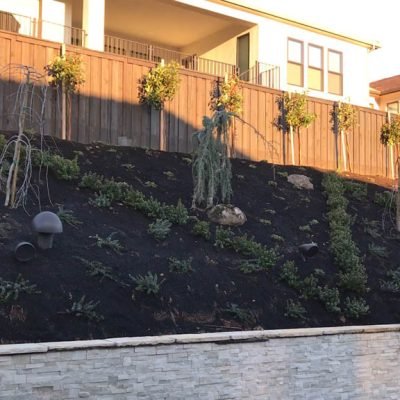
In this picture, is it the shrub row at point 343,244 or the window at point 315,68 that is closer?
the shrub row at point 343,244

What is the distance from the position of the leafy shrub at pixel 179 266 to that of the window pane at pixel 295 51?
532 inches

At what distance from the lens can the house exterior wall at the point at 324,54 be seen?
64.1ft

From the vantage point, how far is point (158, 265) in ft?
26.5

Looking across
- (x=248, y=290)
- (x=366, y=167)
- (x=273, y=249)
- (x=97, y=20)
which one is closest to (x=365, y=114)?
(x=366, y=167)

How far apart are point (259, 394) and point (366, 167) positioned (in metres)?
12.2

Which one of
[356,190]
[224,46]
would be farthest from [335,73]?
[356,190]

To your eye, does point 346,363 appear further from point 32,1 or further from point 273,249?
point 32,1

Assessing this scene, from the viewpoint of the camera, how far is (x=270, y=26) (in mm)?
19672

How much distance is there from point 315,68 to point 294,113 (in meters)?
5.79

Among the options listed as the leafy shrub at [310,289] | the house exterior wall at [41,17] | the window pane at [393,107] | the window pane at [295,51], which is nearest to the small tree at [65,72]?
the house exterior wall at [41,17]

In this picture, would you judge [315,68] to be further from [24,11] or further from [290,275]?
[290,275]

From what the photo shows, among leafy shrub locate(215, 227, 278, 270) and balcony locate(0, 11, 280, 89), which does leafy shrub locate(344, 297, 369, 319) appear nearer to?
leafy shrub locate(215, 227, 278, 270)

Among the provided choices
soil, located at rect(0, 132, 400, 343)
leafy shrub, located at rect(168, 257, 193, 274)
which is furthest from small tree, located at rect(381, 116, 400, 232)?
leafy shrub, located at rect(168, 257, 193, 274)

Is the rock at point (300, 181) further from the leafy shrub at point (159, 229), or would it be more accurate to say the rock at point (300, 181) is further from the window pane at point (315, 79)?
the window pane at point (315, 79)
